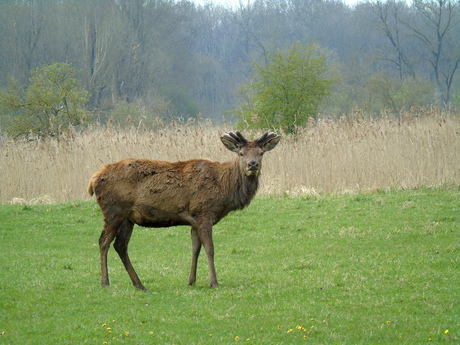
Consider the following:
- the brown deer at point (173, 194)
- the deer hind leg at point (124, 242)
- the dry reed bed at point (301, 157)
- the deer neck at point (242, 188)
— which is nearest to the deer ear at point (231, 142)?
the brown deer at point (173, 194)

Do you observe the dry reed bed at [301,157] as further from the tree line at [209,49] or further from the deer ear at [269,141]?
the tree line at [209,49]

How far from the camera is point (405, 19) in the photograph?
211 ft

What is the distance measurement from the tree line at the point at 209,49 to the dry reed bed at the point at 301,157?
21227 mm

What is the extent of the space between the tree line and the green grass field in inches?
1078

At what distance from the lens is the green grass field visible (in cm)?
662

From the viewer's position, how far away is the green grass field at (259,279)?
21.7ft

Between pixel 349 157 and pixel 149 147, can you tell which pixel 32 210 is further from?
pixel 349 157

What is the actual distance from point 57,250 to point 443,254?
7.20m

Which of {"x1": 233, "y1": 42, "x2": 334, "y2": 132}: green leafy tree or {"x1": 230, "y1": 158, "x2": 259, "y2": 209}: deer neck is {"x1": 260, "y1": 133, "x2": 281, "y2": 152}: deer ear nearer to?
{"x1": 230, "y1": 158, "x2": 259, "y2": 209}: deer neck

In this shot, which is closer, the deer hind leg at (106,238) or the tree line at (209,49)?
the deer hind leg at (106,238)

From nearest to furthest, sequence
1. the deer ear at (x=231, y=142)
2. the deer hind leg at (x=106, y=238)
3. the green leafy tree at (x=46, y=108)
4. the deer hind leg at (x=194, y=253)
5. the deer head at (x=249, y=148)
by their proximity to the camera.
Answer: the deer hind leg at (x=106, y=238), the deer hind leg at (x=194, y=253), the deer head at (x=249, y=148), the deer ear at (x=231, y=142), the green leafy tree at (x=46, y=108)

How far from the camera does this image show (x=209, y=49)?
82062mm

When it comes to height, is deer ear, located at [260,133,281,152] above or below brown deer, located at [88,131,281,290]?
above

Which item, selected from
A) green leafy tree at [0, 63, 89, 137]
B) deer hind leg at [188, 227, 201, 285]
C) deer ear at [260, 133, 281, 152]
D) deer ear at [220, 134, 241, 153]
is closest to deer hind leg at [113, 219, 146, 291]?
deer hind leg at [188, 227, 201, 285]
